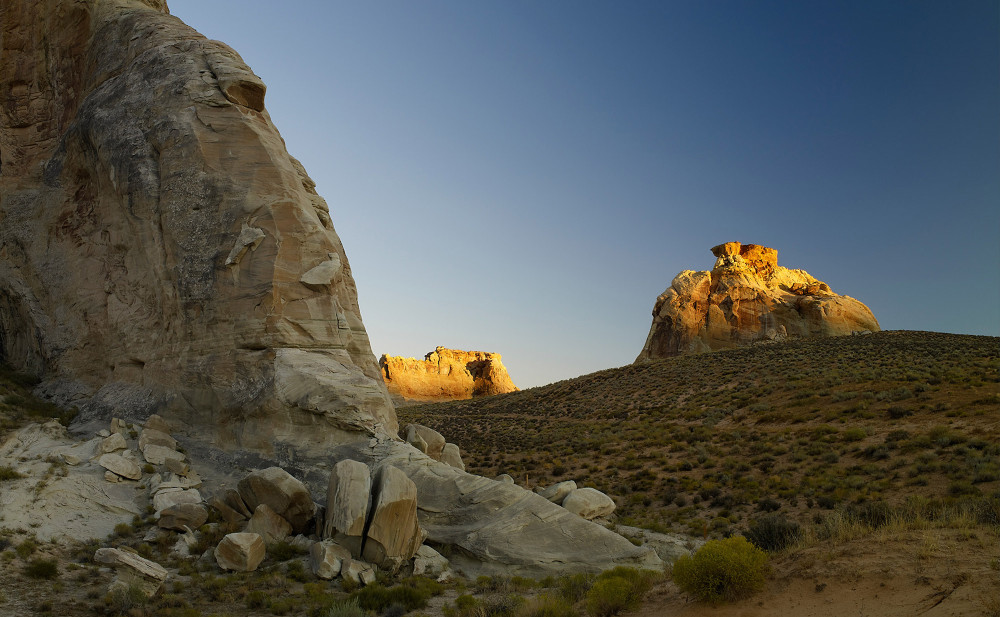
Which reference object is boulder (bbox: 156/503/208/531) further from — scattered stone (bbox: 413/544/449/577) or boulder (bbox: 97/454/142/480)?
scattered stone (bbox: 413/544/449/577)

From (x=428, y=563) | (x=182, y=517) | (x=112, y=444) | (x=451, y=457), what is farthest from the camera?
(x=451, y=457)

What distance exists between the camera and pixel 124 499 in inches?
530

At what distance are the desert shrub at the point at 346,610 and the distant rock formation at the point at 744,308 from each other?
5594cm

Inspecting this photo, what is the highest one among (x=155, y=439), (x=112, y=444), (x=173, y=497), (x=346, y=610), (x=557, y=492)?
(x=155, y=439)

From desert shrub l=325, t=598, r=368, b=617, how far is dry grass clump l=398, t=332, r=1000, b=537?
9748 mm

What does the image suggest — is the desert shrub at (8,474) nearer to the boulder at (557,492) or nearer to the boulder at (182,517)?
the boulder at (182,517)

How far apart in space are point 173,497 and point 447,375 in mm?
87008

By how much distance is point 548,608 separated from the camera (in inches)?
337

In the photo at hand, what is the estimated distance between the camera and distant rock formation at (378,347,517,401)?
93.9 meters

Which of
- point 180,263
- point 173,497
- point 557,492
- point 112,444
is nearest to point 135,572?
point 173,497

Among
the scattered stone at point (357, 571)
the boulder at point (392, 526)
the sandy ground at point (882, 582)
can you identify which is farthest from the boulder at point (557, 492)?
the sandy ground at point (882, 582)

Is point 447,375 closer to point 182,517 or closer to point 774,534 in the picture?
point 182,517

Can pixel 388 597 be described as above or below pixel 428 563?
below

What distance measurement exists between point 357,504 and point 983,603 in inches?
391
